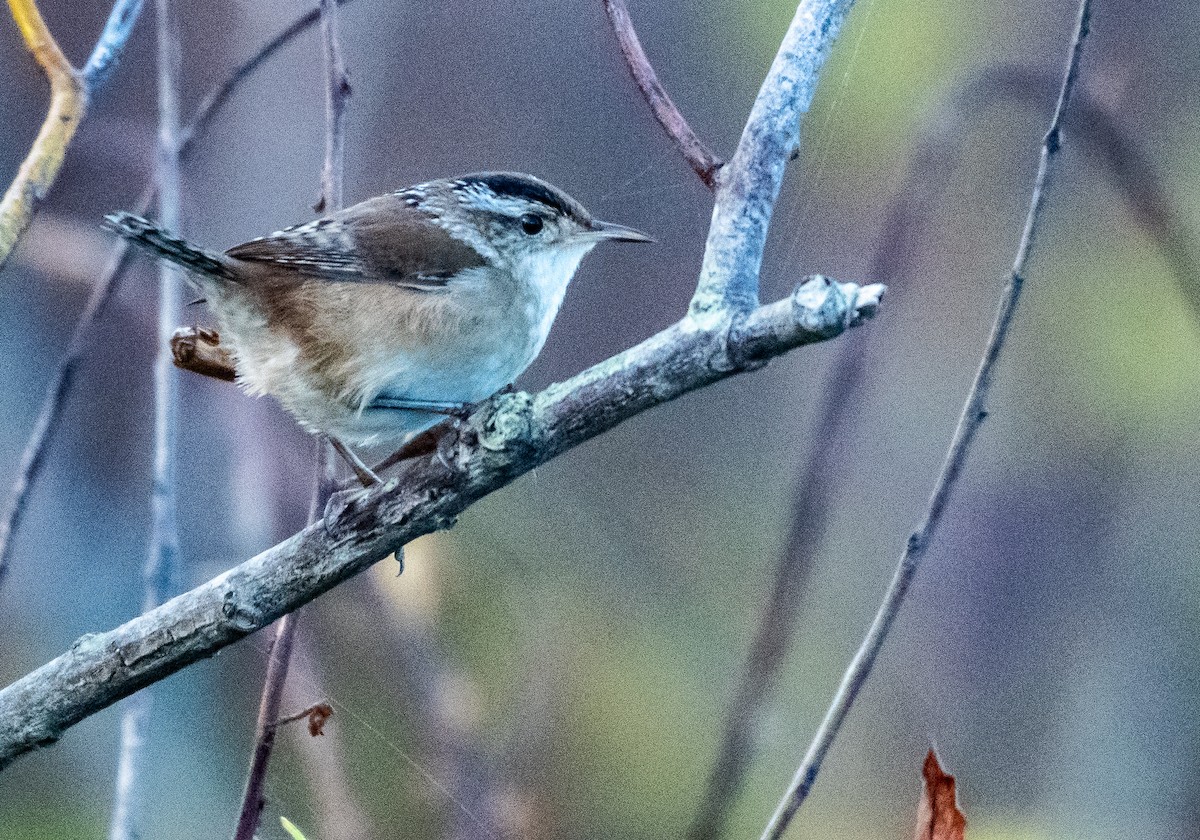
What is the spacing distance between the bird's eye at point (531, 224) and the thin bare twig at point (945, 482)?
60 centimetres

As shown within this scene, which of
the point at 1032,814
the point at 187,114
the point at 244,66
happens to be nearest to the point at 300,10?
the point at 244,66

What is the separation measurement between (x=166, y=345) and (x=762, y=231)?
36.0 inches

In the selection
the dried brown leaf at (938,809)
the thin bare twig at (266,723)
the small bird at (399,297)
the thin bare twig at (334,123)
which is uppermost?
the thin bare twig at (334,123)

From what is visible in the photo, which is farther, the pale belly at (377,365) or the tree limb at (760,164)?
the pale belly at (377,365)

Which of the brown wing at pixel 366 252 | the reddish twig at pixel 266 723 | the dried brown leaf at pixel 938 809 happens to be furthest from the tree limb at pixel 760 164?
the reddish twig at pixel 266 723

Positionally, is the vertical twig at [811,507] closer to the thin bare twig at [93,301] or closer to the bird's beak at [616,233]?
the bird's beak at [616,233]

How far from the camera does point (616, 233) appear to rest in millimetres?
1417

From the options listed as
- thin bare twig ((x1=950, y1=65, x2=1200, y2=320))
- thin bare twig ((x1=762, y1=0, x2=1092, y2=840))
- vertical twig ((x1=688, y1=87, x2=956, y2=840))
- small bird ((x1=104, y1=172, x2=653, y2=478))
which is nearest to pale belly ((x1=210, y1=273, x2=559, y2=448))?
small bird ((x1=104, y1=172, x2=653, y2=478))

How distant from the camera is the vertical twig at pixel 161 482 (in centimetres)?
156

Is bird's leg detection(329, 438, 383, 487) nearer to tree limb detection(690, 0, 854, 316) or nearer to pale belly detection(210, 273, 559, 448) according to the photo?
pale belly detection(210, 273, 559, 448)

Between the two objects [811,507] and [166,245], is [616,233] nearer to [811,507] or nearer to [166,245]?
[811,507]

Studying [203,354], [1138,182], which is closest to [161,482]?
[203,354]

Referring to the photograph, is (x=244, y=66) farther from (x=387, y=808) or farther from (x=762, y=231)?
(x=387, y=808)

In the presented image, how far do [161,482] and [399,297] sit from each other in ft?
1.56
